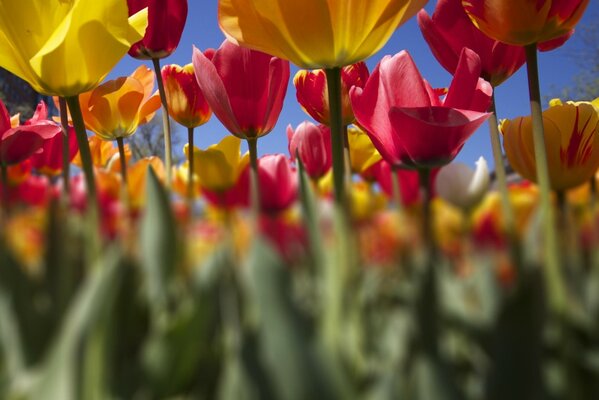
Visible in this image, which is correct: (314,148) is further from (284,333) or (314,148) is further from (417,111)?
(284,333)

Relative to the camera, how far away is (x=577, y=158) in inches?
23.8

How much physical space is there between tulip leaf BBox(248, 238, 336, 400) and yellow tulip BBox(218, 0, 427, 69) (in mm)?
333

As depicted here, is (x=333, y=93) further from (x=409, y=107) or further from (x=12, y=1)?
(x=12, y=1)

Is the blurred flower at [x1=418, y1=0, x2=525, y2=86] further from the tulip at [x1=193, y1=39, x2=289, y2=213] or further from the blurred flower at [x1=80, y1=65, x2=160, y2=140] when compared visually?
the blurred flower at [x1=80, y1=65, x2=160, y2=140]

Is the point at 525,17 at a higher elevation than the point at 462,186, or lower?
higher

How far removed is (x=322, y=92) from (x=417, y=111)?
313 mm

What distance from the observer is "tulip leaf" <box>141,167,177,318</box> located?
7.6 inches

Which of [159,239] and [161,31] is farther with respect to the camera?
[161,31]

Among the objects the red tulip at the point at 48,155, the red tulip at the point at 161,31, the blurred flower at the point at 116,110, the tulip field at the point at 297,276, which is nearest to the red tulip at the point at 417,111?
the tulip field at the point at 297,276

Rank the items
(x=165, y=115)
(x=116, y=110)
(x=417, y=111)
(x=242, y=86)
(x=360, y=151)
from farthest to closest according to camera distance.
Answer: (x=360, y=151) < (x=116, y=110) < (x=165, y=115) < (x=242, y=86) < (x=417, y=111)

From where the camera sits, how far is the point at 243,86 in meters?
0.61

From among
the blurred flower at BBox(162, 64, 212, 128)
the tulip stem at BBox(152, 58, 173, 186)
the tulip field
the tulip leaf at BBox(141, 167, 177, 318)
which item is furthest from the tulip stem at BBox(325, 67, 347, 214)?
the blurred flower at BBox(162, 64, 212, 128)

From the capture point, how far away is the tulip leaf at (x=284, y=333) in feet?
0.45

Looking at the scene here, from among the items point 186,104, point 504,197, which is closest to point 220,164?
point 186,104
